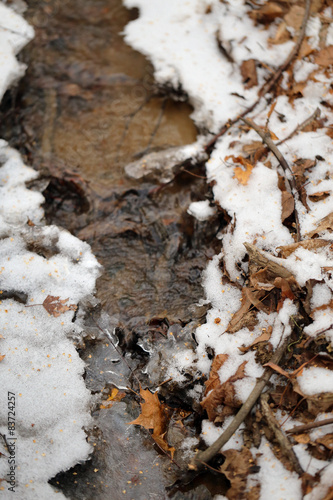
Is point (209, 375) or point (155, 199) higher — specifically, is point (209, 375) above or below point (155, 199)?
below

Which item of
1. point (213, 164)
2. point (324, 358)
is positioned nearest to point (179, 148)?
point (213, 164)

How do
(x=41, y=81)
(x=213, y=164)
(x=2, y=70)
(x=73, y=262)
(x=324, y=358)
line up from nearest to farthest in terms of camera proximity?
(x=324, y=358)
(x=73, y=262)
(x=213, y=164)
(x=2, y=70)
(x=41, y=81)

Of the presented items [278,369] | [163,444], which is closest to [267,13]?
[278,369]

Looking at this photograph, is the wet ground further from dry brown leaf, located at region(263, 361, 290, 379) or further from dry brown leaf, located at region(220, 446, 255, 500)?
dry brown leaf, located at region(263, 361, 290, 379)

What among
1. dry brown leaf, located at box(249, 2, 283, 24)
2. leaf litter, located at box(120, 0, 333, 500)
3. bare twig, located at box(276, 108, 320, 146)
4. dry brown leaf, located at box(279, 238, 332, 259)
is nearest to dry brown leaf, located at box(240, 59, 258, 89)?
leaf litter, located at box(120, 0, 333, 500)

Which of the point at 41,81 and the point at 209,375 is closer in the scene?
the point at 209,375

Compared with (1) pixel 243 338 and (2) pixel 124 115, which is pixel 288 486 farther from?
(2) pixel 124 115

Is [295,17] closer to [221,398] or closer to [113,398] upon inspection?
[221,398]
